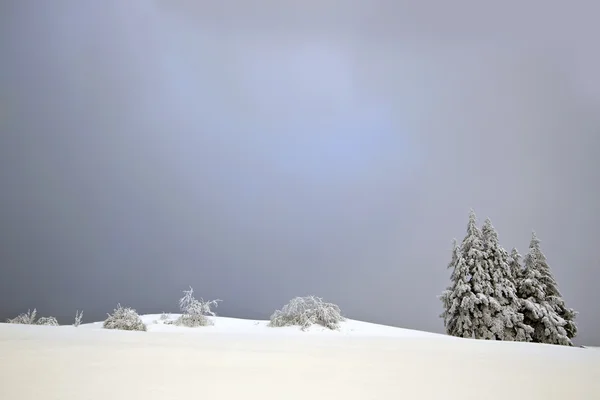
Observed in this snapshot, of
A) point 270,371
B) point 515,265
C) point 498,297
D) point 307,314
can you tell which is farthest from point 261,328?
point 515,265

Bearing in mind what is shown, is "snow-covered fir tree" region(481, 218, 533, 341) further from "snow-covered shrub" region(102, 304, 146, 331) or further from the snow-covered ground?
"snow-covered shrub" region(102, 304, 146, 331)

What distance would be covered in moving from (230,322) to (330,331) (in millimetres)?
4352

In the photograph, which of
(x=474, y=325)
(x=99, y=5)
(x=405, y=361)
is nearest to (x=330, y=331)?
(x=474, y=325)

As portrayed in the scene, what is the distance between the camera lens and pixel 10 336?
5250mm

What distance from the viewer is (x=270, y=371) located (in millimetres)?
3619

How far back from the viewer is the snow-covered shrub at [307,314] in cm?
1390

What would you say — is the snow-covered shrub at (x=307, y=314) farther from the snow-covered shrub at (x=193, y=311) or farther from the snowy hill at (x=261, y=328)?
the snow-covered shrub at (x=193, y=311)

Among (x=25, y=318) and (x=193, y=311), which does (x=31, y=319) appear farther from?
(x=193, y=311)

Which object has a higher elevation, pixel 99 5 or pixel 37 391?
pixel 99 5

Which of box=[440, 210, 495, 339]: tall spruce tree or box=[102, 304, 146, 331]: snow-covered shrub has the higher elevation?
box=[440, 210, 495, 339]: tall spruce tree

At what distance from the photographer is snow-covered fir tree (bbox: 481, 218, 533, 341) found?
14609 mm

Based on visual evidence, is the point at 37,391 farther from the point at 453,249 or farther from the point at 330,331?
the point at 453,249

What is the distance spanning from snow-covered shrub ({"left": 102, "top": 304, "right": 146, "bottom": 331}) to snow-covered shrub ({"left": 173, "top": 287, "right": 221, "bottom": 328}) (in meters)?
1.69

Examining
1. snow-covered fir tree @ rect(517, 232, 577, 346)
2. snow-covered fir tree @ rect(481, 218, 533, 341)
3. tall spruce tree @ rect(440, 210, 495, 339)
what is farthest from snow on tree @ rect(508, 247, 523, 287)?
tall spruce tree @ rect(440, 210, 495, 339)
